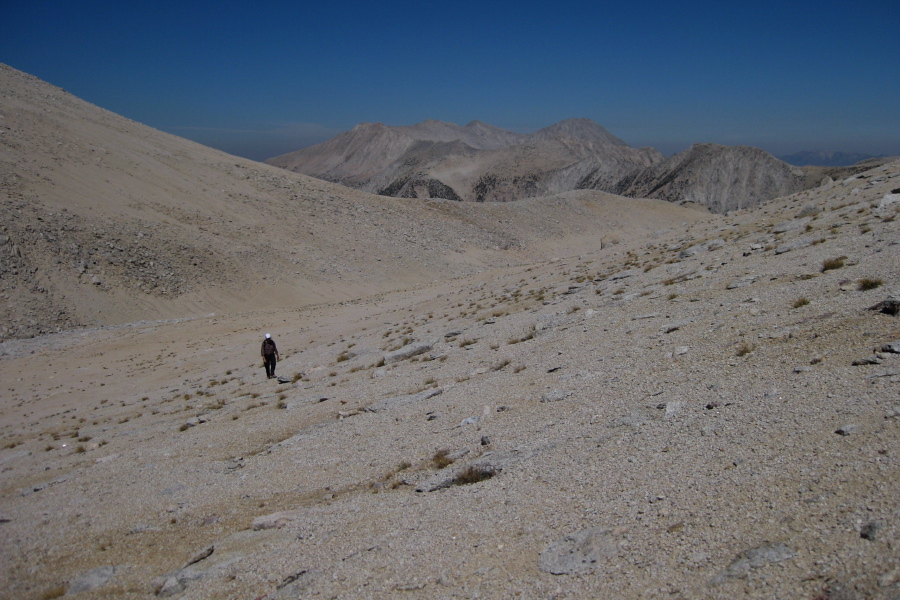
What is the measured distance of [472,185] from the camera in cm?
9956

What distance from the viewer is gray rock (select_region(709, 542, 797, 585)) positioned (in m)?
4.79

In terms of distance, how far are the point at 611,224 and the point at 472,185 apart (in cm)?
3808

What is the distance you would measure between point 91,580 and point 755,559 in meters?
7.89

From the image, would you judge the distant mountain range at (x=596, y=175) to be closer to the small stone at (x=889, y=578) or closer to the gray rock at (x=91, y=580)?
the small stone at (x=889, y=578)

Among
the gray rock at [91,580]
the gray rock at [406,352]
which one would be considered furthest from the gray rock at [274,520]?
the gray rock at [406,352]

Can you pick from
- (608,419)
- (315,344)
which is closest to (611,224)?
(315,344)

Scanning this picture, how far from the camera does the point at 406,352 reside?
16.9 metres

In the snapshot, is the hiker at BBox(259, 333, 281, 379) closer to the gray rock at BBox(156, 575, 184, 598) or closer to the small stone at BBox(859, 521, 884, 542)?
the gray rock at BBox(156, 575, 184, 598)

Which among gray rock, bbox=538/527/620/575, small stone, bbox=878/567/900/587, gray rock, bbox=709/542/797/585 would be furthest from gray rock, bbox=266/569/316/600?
small stone, bbox=878/567/900/587

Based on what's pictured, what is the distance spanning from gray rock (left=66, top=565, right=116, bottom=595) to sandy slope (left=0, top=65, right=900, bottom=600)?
6cm

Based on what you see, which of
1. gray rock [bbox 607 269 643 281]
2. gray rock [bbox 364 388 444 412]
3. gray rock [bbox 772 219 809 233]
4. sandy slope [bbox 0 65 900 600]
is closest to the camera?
sandy slope [bbox 0 65 900 600]

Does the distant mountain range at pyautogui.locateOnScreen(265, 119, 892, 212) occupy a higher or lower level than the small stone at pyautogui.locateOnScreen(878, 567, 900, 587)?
higher

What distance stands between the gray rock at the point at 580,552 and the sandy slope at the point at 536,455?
2 centimetres

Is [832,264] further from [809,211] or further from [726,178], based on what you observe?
[726,178]
